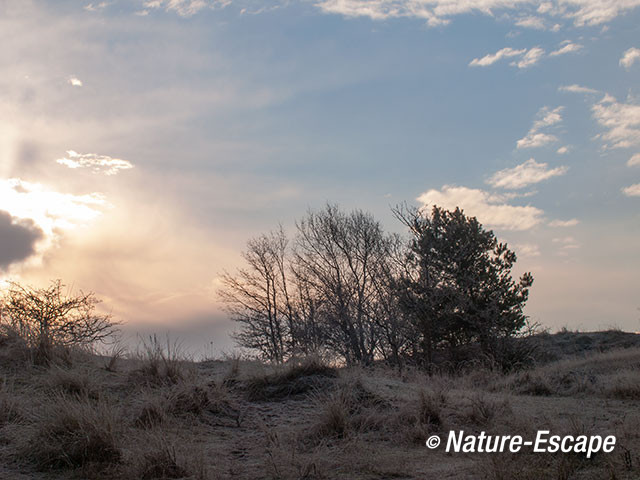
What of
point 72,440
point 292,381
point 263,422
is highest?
point 292,381

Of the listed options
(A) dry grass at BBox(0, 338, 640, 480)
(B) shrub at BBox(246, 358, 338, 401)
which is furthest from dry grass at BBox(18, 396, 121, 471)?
(B) shrub at BBox(246, 358, 338, 401)

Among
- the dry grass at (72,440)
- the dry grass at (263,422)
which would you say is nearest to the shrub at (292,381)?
the dry grass at (263,422)

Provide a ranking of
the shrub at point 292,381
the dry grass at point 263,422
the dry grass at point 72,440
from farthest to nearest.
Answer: the shrub at point 292,381, the dry grass at point 72,440, the dry grass at point 263,422

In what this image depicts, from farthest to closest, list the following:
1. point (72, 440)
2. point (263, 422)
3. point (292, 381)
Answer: point (292, 381)
point (263, 422)
point (72, 440)

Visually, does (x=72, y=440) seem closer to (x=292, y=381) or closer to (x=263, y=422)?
(x=263, y=422)

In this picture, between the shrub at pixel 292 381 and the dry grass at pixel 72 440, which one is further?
the shrub at pixel 292 381

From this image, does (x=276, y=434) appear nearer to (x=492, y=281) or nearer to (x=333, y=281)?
(x=492, y=281)

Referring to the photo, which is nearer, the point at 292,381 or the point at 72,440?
the point at 72,440

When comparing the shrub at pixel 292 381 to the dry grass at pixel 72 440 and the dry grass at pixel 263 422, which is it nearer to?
the dry grass at pixel 263 422

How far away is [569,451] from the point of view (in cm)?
613

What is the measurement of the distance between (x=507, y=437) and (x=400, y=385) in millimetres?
3328

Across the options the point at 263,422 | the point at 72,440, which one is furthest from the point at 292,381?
the point at 72,440

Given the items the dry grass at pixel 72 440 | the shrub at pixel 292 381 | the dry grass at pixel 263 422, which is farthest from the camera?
the shrub at pixel 292 381

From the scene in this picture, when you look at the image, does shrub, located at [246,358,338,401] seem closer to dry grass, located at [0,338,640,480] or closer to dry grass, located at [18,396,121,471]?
dry grass, located at [0,338,640,480]
